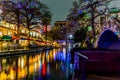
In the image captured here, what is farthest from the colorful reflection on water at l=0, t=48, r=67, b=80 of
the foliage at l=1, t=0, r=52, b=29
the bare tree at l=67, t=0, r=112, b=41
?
the foliage at l=1, t=0, r=52, b=29

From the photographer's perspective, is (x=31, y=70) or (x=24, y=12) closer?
(x=31, y=70)

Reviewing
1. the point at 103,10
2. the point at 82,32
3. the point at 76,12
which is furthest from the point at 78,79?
the point at 82,32

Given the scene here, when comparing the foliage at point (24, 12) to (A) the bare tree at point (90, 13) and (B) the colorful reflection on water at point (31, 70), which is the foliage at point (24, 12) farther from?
(B) the colorful reflection on water at point (31, 70)

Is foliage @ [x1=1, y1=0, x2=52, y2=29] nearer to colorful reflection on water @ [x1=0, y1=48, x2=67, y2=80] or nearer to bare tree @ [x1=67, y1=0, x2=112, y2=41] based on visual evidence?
bare tree @ [x1=67, y1=0, x2=112, y2=41]

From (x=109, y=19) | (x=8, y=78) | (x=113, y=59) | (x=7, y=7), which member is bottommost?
(x=8, y=78)

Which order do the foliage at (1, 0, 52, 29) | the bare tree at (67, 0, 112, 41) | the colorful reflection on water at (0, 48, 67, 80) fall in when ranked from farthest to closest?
the foliage at (1, 0, 52, 29) → the bare tree at (67, 0, 112, 41) → the colorful reflection on water at (0, 48, 67, 80)

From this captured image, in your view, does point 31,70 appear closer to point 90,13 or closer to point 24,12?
point 90,13

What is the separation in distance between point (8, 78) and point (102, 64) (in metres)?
5.17

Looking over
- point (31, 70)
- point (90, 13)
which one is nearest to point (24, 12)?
point (90, 13)

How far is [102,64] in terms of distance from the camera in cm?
1512

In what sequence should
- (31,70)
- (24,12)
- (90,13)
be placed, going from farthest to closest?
1. (24,12)
2. (90,13)
3. (31,70)

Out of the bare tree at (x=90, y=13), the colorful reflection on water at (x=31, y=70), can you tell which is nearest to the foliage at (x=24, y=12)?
the bare tree at (x=90, y=13)

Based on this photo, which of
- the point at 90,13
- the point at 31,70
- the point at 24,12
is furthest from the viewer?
the point at 24,12

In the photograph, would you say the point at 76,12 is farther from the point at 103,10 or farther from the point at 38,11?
the point at 38,11
